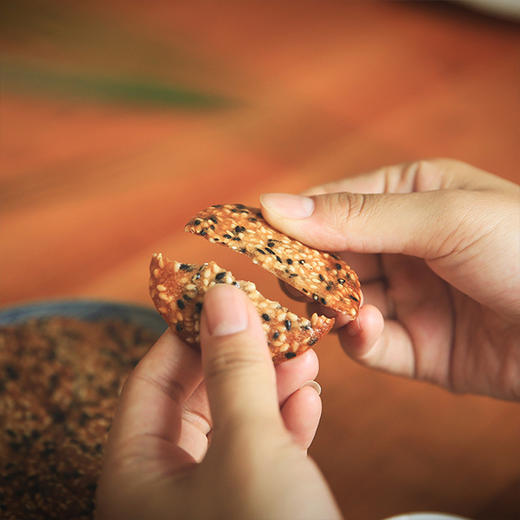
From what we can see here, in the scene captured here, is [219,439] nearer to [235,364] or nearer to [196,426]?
[235,364]

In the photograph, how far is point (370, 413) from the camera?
1359 mm

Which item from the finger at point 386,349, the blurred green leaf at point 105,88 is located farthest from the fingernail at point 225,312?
the blurred green leaf at point 105,88

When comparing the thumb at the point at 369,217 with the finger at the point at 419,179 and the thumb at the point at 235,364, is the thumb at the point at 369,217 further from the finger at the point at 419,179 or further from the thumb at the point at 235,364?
the thumb at the point at 235,364

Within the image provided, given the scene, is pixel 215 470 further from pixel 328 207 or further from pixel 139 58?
pixel 139 58

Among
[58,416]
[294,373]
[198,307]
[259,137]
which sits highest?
[259,137]

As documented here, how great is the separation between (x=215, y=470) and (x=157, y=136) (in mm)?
1651

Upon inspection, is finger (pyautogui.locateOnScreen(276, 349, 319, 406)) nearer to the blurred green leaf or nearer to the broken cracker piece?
the broken cracker piece

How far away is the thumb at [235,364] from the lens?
2.16 feet

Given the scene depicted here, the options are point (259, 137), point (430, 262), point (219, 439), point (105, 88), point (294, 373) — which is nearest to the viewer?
point (219, 439)

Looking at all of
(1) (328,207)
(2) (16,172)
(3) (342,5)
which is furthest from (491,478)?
(3) (342,5)

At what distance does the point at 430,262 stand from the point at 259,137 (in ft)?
3.66

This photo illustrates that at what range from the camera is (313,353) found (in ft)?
3.25

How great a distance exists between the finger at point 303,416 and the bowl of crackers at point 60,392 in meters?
0.42

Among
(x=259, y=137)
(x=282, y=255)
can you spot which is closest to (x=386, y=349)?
(x=282, y=255)
